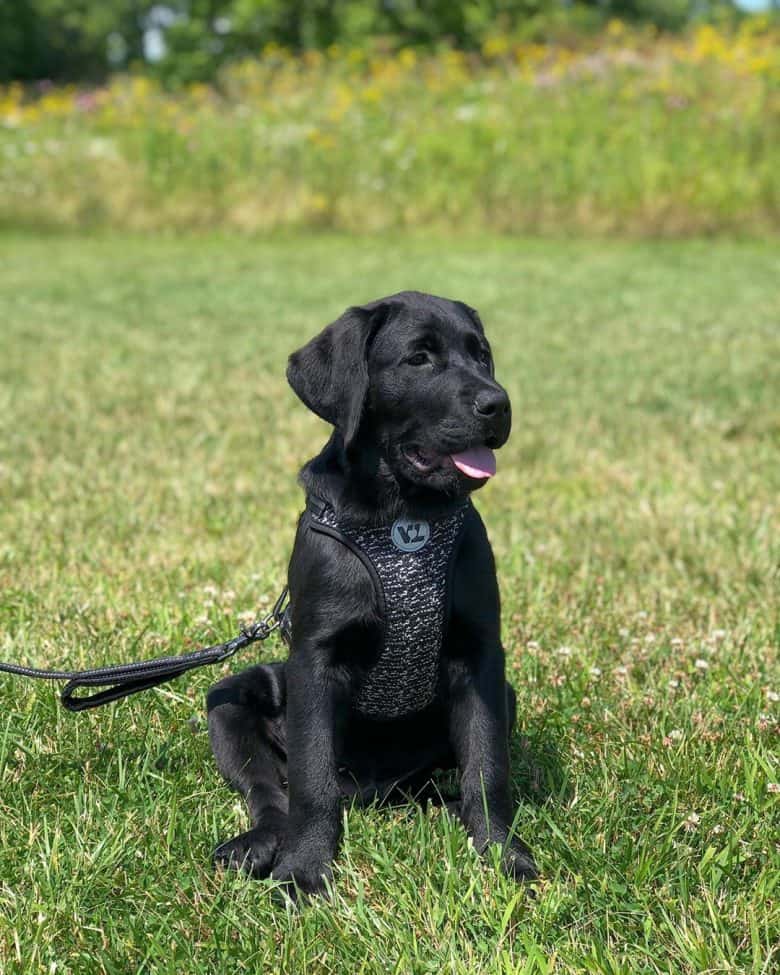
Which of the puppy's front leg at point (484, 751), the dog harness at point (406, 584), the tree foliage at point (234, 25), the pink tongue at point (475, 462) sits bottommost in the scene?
the puppy's front leg at point (484, 751)

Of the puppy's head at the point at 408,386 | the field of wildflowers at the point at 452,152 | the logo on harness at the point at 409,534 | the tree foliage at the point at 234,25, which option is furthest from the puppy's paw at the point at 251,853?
the tree foliage at the point at 234,25

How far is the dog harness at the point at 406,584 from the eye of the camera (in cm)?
234

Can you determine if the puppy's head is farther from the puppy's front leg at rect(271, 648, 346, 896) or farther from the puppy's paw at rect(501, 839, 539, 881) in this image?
the puppy's paw at rect(501, 839, 539, 881)

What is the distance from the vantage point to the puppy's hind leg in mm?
2324

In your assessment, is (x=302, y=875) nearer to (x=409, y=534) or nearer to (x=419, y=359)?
(x=409, y=534)

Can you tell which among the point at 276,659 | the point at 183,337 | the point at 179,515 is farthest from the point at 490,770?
the point at 183,337

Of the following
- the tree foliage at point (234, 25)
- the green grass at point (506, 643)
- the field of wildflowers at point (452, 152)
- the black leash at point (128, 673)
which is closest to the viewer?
the green grass at point (506, 643)

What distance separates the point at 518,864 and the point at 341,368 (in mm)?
1028

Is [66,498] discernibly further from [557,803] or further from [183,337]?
[183,337]

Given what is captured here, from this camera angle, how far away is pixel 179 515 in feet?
15.4

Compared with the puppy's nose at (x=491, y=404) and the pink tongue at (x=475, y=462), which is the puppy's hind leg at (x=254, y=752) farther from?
the puppy's nose at (x=491, y=404)

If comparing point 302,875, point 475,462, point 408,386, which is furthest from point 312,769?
point 408,386

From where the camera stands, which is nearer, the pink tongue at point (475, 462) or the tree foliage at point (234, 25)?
the pink tongue at point (475, 462)

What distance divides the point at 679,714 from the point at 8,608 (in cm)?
199
